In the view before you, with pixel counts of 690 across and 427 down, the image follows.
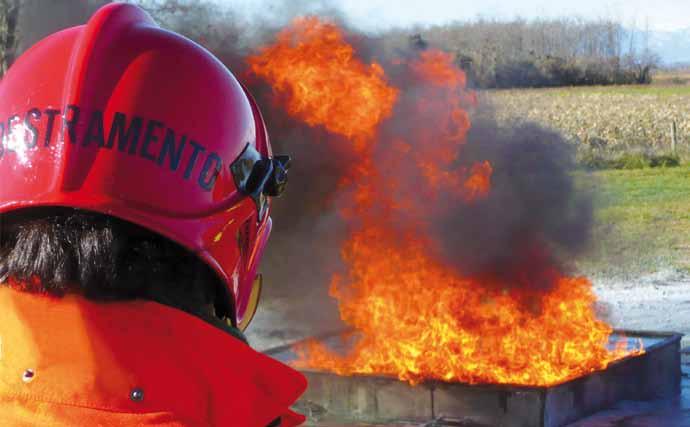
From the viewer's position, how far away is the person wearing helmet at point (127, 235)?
5.13 feet

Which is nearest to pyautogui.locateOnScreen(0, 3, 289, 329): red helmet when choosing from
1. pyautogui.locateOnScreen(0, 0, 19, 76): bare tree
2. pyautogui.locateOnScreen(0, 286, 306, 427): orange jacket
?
pyautogui.locateOnScreen(0, 286, 306, 427): orange jacket

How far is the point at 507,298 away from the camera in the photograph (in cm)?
672

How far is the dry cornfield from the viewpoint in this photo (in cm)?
2257

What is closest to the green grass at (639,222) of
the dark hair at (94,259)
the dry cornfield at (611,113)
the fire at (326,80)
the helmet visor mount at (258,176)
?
the fire at (326,80)

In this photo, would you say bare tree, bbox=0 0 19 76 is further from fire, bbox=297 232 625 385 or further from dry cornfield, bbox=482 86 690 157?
dry cornfield, bbox=482 86 690 157

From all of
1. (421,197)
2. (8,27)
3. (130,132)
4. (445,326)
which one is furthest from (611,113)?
(130,132)

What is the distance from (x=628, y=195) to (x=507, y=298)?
10460 mm

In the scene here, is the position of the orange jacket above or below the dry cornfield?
above

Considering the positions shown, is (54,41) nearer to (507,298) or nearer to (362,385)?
(362,385)

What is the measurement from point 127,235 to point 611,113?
87.2ft

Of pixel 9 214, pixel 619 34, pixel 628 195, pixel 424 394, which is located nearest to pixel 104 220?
pixel 9 214

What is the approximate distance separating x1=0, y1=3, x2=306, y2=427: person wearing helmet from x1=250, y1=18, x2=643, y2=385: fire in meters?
4.22

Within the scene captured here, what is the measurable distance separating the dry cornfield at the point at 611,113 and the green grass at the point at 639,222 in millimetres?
2520

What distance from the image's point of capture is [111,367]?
1557mm
